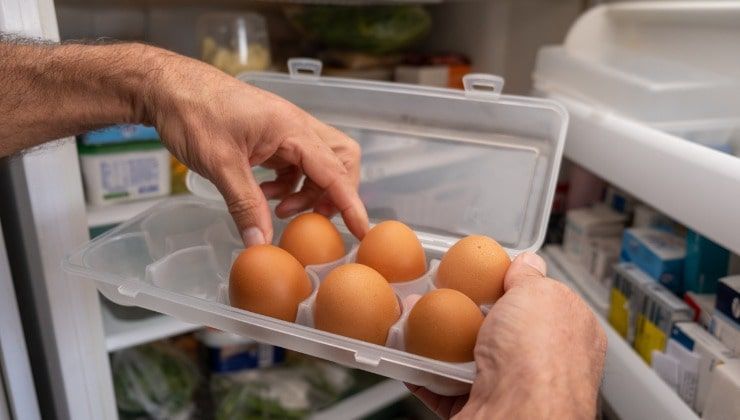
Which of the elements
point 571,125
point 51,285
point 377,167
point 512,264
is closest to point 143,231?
point 51,285

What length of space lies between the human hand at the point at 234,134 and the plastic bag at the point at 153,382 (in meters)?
0.62

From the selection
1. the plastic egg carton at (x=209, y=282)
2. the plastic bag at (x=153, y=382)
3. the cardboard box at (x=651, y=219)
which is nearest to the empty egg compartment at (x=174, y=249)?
the plastic egg carton at (x=209, y=282)

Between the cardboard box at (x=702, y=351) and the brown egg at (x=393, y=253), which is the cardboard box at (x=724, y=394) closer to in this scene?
the cardboard box at (x=702, y=351)

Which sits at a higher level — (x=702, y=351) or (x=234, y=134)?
(x=234, y=134)

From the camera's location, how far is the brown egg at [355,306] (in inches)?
21.4

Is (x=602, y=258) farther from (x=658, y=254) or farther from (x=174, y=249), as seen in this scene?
(x=174, y=249)

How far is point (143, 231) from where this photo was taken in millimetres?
712

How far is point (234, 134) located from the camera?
0.60 meters

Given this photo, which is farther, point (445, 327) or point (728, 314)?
point (728, 314)

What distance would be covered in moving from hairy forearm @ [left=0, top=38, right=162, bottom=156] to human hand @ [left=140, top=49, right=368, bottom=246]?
0.07 ft

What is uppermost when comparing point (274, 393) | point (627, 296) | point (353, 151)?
point (353, 151)

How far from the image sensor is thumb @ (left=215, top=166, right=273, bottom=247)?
0.60 metres

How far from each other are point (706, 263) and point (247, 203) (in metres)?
0.54

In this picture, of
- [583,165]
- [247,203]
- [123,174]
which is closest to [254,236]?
[247,203]
